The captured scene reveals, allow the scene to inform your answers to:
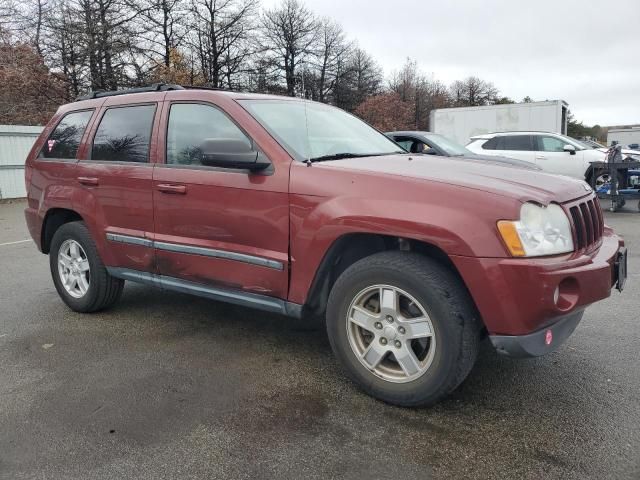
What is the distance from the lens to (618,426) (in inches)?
107

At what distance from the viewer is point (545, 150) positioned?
1369cm

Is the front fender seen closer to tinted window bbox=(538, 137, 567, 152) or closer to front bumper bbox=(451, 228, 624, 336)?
front bumper bbox=(451, 228, 624, 336)

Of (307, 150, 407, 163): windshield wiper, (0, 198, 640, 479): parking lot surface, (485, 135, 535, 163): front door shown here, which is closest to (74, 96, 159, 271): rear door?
(0, 198, 640, 479): parking lot surface

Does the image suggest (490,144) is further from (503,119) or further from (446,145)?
(503,119)

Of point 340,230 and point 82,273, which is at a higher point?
point 340,230

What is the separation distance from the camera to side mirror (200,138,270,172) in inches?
126

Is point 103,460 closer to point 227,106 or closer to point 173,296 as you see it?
point 227,106

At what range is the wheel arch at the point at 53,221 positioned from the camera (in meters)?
4.71

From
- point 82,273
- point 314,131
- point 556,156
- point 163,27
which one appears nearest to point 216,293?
point 314,131

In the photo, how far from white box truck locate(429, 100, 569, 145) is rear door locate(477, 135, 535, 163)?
166 inches

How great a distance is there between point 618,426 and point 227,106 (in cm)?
294

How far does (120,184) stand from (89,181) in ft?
1.35

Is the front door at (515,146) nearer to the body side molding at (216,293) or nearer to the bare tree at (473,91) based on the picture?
the body side molding at (216,293)

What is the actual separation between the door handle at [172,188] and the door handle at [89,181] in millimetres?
773
